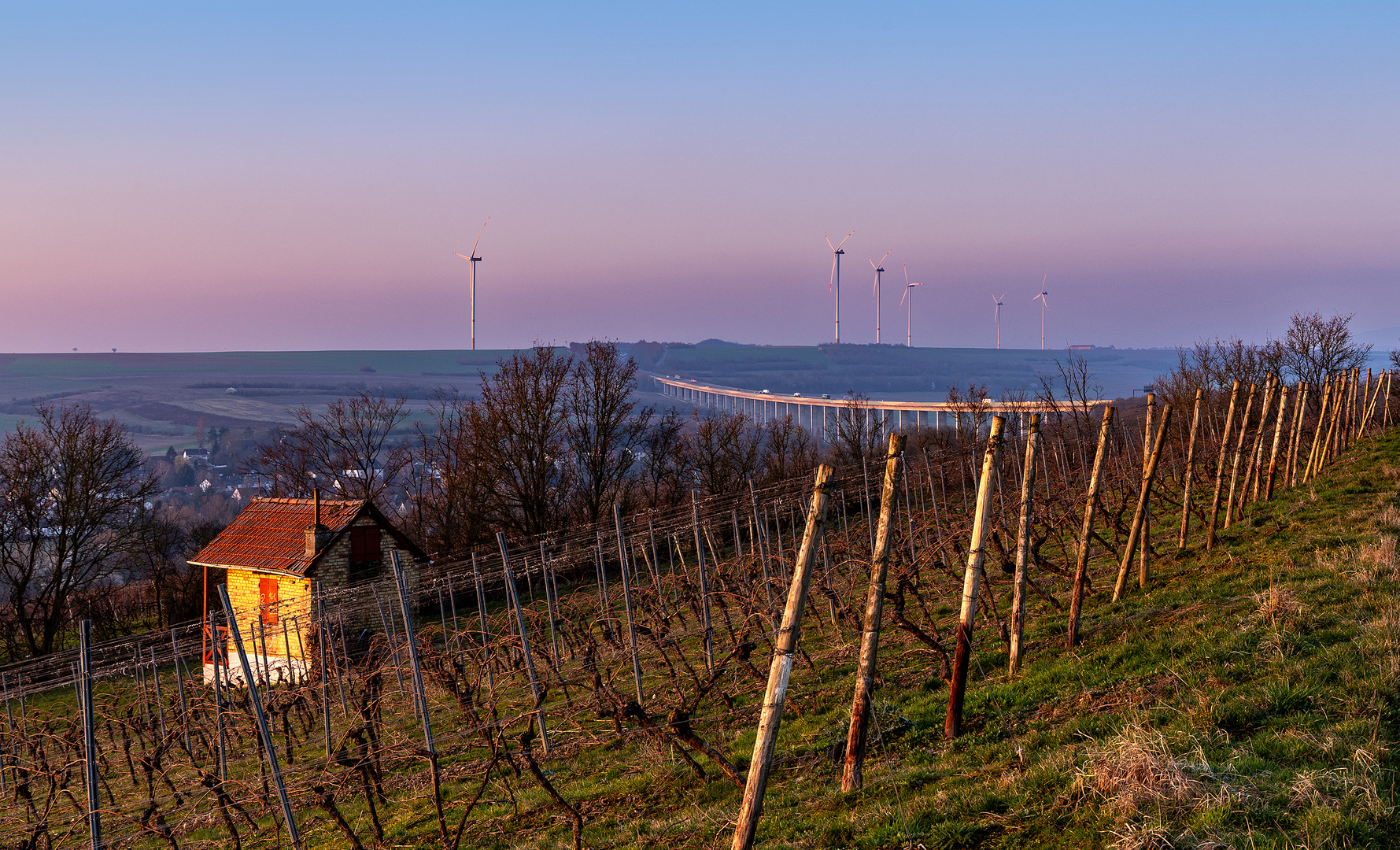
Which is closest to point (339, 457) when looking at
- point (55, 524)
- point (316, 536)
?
point (55, 524)

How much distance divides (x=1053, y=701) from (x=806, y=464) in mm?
41756

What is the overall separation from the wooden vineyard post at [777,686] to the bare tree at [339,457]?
43.6 metres

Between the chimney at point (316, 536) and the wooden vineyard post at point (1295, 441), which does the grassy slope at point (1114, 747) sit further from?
the chimney at point (316, 536)

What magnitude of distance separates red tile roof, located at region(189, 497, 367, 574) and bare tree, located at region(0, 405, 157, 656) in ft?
45.2

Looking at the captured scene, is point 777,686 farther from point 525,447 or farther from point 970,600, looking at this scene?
point 525,447

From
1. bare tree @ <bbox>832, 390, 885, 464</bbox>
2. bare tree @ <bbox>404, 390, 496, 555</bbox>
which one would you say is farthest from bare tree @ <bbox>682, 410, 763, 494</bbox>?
bare tree @ <bbox>404, 390, 496, 555</bbox>

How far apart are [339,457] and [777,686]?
→ 47670 mm

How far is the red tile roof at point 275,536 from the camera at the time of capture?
2562 centimetres

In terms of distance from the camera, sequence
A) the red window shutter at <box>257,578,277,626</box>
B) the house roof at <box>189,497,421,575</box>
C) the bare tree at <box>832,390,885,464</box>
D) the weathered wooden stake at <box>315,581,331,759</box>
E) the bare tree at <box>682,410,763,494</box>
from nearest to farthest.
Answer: the weathered wooden stake at <box>315,581,331,759</box>, the house roof at <box>189,497,421,575</box>, the red window shutter at <box>257,578,277,626</box>, the bare tree at <box>682,410,763,494</box>, the bare tree at <box>832,390,885,464</box>

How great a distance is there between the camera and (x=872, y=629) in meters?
5.45

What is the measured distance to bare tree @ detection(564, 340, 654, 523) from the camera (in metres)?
40.1

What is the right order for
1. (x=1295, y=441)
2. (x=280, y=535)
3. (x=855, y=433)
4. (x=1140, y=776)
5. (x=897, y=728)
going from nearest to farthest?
1. (x=1140, y=776)
2. (x=897, y=728)
3. (x=1295, y=441)
4. (x=280, y=535)
5. (x=855, y=433)

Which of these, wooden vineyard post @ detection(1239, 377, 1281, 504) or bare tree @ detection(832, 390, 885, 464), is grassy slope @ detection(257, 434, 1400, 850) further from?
bare tree @ detection(832, 390, 885, 464)

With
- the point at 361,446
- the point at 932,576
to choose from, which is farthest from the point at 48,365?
the point at 932,576
